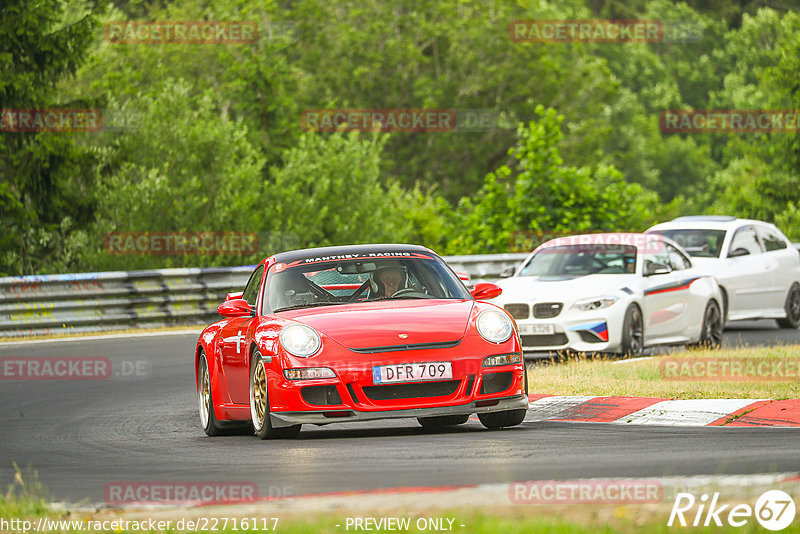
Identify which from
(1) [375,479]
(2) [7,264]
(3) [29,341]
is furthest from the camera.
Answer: (2) [7,264]

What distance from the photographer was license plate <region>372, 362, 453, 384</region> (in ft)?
31.1

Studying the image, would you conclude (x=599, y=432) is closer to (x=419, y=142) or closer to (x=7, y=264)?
(x=7, y=264)

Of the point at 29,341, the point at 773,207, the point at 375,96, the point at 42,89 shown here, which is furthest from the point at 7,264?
the point at 375,96

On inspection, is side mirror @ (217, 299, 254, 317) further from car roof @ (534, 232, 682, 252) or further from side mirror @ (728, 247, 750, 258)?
side mirror @ (728, 247, 750, 258)

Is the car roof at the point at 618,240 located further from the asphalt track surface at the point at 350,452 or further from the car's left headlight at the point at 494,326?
the car's left headlight at the point at 494,326

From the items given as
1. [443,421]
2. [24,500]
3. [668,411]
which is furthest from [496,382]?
[24,500]

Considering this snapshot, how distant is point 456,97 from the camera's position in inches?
2628

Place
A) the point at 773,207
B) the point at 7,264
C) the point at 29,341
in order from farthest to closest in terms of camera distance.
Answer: the point at 773,207, the point at 7,264, the point at 29,341

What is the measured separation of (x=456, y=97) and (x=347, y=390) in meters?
58.0

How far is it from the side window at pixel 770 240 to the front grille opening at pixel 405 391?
41.9 ft

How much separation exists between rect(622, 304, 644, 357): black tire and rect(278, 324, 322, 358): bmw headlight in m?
7.15

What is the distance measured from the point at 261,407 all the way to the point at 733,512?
193 inches

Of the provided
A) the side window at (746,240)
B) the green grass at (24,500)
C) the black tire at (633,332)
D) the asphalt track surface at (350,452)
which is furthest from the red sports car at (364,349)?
the side window at (746,240)

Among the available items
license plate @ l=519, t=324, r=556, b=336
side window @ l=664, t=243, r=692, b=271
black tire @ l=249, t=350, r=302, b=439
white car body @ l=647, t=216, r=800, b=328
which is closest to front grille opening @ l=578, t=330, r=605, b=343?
license plate @ l=519, t=324, r=556, b=336
